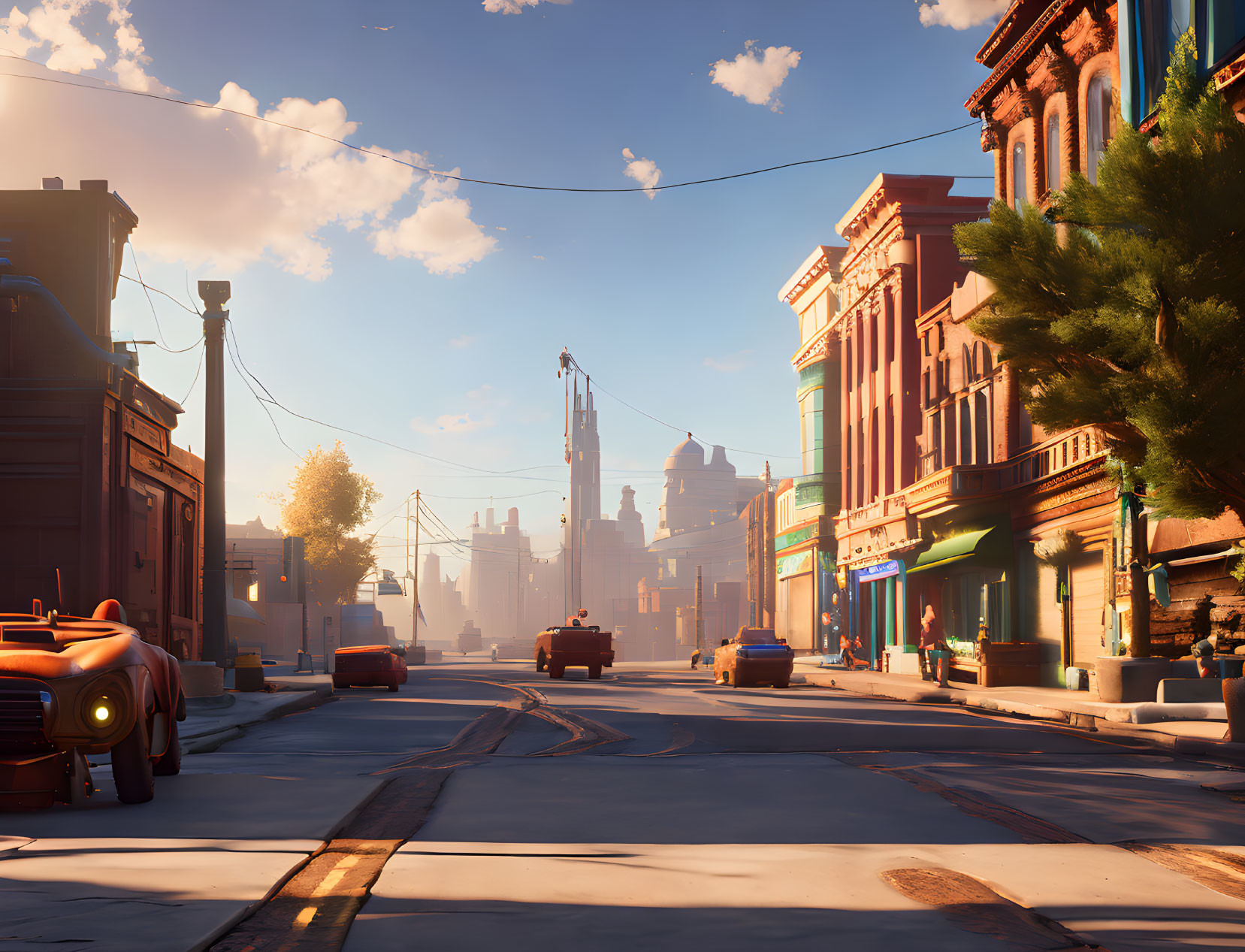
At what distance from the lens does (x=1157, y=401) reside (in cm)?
1076

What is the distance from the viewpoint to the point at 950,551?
1291 inches

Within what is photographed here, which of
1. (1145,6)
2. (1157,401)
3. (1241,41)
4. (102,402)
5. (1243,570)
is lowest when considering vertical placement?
(1243,570)

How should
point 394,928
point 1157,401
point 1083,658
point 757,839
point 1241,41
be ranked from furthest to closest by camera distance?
point 1083,658, point 1241,41, point 1157,401, point 757,839, point 394,928

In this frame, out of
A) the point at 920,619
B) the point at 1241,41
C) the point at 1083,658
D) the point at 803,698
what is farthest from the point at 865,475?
the point at 1241,41

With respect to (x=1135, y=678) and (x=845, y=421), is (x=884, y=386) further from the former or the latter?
(x=1135, y=678)

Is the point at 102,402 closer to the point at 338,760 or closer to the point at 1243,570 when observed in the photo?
the point at 338,760

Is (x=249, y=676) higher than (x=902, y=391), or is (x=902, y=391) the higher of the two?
(x=902, y=391)

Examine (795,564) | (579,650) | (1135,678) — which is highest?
(795,564)

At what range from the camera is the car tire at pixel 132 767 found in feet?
26.9

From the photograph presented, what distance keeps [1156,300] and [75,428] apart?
20605mm

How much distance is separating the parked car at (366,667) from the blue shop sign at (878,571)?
59.5 feet

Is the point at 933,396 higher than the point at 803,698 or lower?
higher

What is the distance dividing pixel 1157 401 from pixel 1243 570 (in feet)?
19.8

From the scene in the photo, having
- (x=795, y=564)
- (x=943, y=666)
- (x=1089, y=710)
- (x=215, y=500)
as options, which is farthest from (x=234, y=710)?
(x=795, y=564)
